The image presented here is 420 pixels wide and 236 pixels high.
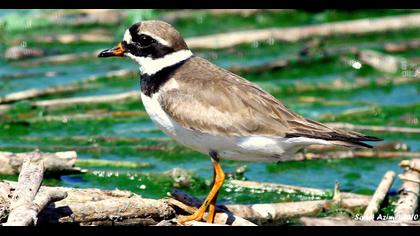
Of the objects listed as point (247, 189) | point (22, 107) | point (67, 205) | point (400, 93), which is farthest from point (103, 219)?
point (400, 93)

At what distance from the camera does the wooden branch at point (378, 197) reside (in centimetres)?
755

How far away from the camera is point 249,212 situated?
745 centimetres

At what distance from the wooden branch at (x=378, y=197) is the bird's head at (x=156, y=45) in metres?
1.90

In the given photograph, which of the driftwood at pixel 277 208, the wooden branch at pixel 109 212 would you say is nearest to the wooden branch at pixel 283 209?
the driftwood at pixel 277 208

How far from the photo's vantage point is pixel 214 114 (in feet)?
23.2

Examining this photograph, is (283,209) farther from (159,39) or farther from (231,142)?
(159,39)

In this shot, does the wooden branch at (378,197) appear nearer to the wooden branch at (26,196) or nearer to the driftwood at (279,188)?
the driftwood at (279,188)

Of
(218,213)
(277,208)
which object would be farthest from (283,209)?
(218,213)

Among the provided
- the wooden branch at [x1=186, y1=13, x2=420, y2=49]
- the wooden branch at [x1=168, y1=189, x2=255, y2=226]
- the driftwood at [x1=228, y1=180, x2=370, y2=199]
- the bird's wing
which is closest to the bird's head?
the bird's wing

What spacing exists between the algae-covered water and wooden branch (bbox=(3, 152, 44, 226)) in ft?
6.17

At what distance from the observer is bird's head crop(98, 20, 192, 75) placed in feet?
24.1

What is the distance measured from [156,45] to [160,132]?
3135mm

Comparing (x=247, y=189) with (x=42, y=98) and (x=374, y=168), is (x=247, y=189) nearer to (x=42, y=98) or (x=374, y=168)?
(x=374, y=168)

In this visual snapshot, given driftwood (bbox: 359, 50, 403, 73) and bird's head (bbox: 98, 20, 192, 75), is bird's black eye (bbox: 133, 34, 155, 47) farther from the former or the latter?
driftwood (bbox: 359, 50, 403, 73)
